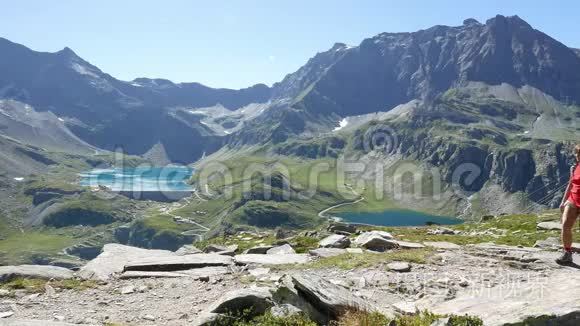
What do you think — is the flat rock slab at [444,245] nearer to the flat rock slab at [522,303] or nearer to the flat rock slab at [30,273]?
the flat rock slab at [522,303]

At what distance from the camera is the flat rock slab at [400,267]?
56.0 feet

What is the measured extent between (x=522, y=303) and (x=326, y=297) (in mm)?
4578

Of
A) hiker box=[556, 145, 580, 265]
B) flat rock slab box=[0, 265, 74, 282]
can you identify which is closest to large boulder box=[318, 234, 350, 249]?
Answer: hiker box=[556, 145, 580, 265]

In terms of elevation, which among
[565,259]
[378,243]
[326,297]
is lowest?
[378,243]

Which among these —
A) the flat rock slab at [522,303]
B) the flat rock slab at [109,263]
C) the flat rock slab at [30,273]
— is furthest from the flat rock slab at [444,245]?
the flat rock slab at [30,273]

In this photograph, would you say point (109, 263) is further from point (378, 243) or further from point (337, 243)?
point (378, 243)

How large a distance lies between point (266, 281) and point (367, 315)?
5.53 meters

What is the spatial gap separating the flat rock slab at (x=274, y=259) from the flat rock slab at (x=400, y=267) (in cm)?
412

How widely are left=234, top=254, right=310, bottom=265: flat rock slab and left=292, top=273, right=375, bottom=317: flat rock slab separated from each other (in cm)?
718

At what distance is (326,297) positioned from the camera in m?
12.0

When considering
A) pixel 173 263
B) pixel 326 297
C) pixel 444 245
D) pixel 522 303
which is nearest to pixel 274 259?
pixel 173 263

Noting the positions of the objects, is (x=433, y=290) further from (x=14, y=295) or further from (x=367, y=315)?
(x=14, y=295)

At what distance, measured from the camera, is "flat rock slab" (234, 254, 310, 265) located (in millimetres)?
19891

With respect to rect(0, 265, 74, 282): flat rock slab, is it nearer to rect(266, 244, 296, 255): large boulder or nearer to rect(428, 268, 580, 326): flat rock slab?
rect(266, 244, 296, 255): large boulder
